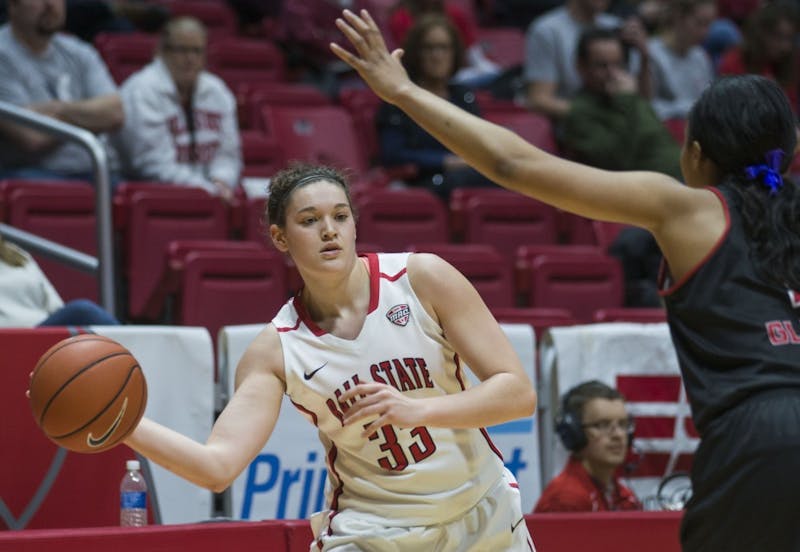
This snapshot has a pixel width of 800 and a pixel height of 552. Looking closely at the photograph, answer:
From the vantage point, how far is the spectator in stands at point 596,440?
516 centimetres

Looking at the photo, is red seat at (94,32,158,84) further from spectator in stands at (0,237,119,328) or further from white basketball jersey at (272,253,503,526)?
white basketball jersey at (272,253,503,526)

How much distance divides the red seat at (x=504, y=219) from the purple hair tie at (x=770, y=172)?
452 centimetres

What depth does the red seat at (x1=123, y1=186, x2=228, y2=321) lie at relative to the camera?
6625mm

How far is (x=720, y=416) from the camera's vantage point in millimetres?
2840

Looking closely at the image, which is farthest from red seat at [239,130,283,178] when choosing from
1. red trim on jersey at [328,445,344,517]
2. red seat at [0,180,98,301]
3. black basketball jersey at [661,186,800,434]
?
black basketball jersey at [661,186,800,434]

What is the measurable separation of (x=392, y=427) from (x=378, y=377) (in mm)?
131

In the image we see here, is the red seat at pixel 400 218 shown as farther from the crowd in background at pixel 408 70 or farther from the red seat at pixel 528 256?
the crowd in background at pixel 408 70

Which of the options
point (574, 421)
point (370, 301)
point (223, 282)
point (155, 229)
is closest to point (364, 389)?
point (370, 301)

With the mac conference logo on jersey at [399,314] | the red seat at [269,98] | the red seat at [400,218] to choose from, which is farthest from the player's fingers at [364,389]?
the red seat at [269,98]

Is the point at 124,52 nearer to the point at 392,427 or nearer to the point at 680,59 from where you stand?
the point at 680,59

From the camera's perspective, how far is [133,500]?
446 cm

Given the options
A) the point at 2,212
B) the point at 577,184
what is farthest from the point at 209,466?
the point at 2,212

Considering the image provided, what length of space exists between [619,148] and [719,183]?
5.30 m

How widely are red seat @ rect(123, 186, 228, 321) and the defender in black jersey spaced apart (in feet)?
12.9
